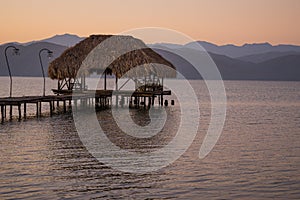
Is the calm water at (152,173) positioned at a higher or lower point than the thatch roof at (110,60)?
lower

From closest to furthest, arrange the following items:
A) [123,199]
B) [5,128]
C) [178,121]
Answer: [123,199]
[5,128]
[178,121]

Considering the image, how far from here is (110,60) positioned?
45.0m

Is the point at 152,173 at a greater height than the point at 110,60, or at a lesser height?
lesser

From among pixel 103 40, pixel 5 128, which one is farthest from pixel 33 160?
pixel 103 40

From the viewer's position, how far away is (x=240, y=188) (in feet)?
46.8

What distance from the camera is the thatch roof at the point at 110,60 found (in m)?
44.3

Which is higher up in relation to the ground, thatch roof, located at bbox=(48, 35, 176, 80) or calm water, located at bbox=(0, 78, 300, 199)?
thatch roof, located at bbox=(48, 35, 176, 80)

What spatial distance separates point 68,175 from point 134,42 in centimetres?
3351

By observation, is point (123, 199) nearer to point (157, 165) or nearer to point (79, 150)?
point (157, 165)

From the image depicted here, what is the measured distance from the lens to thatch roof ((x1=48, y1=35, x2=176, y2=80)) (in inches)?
1744

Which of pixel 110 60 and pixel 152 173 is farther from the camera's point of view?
pixel 110 60

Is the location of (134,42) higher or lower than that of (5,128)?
higher

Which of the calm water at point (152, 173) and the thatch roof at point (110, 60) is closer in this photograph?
the calm water at point (152, 173)

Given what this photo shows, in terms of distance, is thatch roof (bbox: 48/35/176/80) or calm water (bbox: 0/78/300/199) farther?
thatch roof (bbox: 48/35/176/80)
